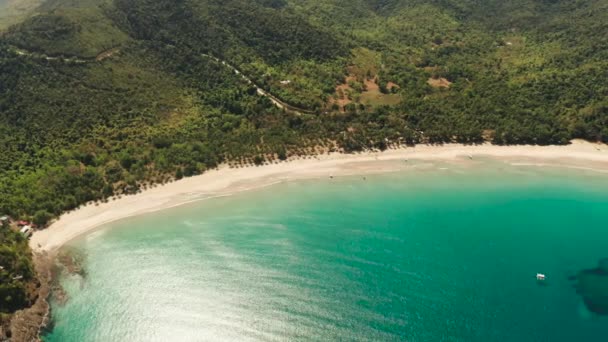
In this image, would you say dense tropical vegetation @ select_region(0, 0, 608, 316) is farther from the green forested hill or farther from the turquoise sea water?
the turquoise sea water

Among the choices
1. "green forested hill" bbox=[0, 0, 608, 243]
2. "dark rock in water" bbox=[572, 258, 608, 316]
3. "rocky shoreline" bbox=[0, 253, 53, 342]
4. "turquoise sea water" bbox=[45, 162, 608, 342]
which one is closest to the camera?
"rocky shoreline" bbox=[0, 253, 53, 342]

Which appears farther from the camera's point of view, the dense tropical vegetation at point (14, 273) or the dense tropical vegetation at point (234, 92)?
the dense tropical vegetation at point (234, 92)

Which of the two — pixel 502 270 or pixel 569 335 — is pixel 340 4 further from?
pixel 569 335

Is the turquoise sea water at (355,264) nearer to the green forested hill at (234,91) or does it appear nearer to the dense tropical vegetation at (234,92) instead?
the dense tropical vegetation at (234,92)

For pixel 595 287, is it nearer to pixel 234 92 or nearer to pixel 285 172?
pixel 285 172

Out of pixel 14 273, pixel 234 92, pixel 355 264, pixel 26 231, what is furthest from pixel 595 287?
pixel 234 92

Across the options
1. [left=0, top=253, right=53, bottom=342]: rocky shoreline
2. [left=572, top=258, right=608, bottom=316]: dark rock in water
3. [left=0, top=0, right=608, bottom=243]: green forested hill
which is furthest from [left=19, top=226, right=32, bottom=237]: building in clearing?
[left=572, top=258, right=608, bottom=316]: dark rock in water

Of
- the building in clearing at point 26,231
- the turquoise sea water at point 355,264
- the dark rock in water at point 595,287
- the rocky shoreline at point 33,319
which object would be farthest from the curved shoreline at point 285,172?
the dark rock in water at point 595,287
